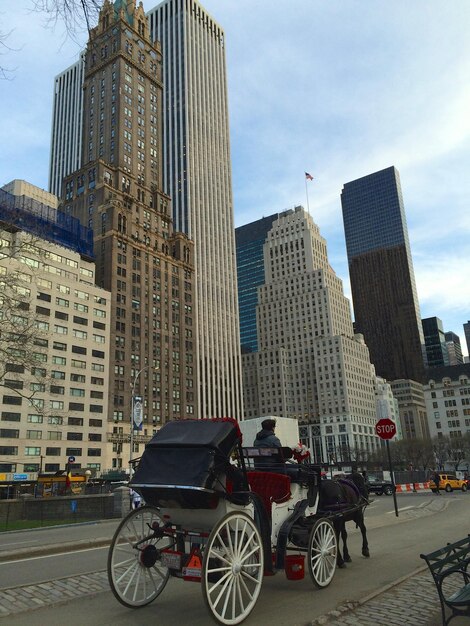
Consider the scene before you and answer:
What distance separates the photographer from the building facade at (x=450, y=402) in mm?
143325

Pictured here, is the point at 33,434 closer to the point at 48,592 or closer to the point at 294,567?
the point at 48,592

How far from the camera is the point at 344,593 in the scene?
7812mm

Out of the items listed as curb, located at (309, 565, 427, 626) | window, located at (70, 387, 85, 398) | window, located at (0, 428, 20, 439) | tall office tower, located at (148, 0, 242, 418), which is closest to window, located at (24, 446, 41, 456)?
window, located at (0, 428, 20, 439)

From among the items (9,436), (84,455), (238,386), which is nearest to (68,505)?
(9,436)

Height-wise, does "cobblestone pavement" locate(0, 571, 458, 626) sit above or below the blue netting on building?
below

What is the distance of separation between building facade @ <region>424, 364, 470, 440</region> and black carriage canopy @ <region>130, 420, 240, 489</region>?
489ft

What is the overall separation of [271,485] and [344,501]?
278 centimetres

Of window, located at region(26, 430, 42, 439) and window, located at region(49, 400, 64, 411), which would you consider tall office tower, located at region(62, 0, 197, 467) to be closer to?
window, located at region(49, 400, 64, 411)

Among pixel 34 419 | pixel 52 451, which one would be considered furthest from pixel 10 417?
pixel 52 451

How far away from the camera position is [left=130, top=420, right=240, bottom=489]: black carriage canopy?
6.66 meters

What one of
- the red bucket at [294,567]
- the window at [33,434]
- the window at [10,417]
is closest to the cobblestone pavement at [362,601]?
the red bucket at [294,567]

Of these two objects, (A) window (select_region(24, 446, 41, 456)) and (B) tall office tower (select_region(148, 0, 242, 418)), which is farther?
(B) tall office tower (select_region(148, 0, 242, 418))

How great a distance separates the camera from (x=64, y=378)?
3499 inches

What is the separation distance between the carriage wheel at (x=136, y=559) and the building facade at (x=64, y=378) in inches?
2986
